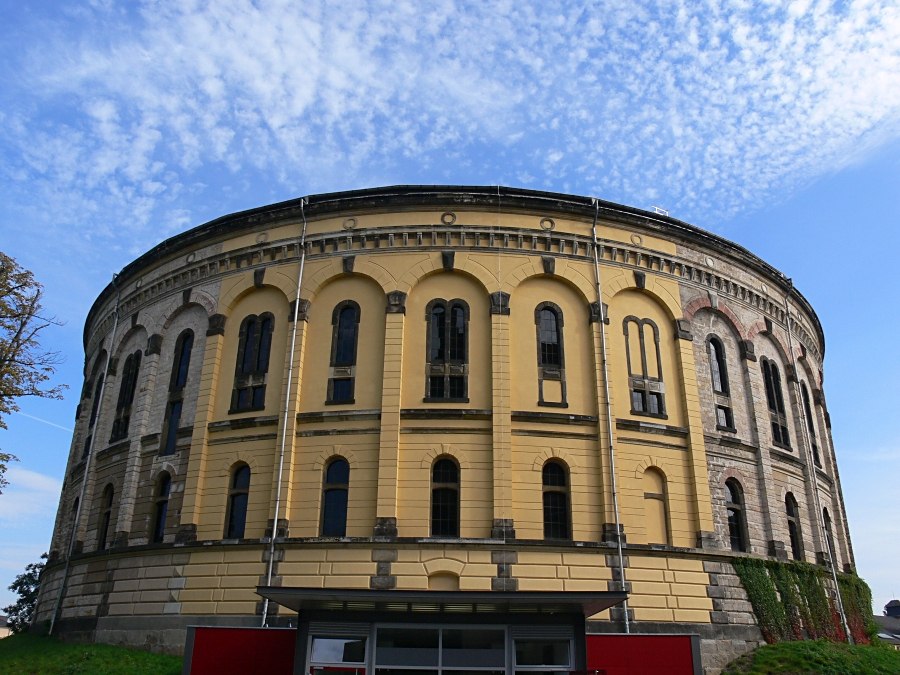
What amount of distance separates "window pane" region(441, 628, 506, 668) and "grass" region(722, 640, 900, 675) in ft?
35.2

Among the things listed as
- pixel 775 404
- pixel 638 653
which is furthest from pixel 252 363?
pixel 775 404

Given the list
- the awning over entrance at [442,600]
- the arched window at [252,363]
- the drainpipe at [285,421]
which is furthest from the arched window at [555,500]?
the arched window at [252,363]

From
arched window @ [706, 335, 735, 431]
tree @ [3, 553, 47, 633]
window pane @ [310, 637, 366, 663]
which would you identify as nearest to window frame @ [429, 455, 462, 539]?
window pane @ [310, 637, 366, 663]

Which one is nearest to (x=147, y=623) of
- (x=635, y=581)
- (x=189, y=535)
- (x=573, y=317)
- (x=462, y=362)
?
(x=189, y=535)

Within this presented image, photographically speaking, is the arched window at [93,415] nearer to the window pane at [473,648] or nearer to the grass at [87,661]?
the grass at [87,661]

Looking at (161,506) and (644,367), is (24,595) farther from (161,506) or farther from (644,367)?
(644,367)

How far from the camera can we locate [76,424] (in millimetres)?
39469

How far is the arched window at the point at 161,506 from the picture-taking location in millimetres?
29141

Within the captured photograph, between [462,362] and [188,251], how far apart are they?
13870 millimetres

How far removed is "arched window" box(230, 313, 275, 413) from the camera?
2911 cm

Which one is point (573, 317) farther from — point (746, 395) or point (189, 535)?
point (189, 535)

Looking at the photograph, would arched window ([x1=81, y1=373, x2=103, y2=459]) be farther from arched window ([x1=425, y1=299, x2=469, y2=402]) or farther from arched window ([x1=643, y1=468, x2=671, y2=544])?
arched window ([x1=643, y1=468, x2=671, y2=544])

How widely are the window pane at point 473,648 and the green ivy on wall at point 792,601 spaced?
12831 millimetres

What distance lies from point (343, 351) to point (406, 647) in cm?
1315
